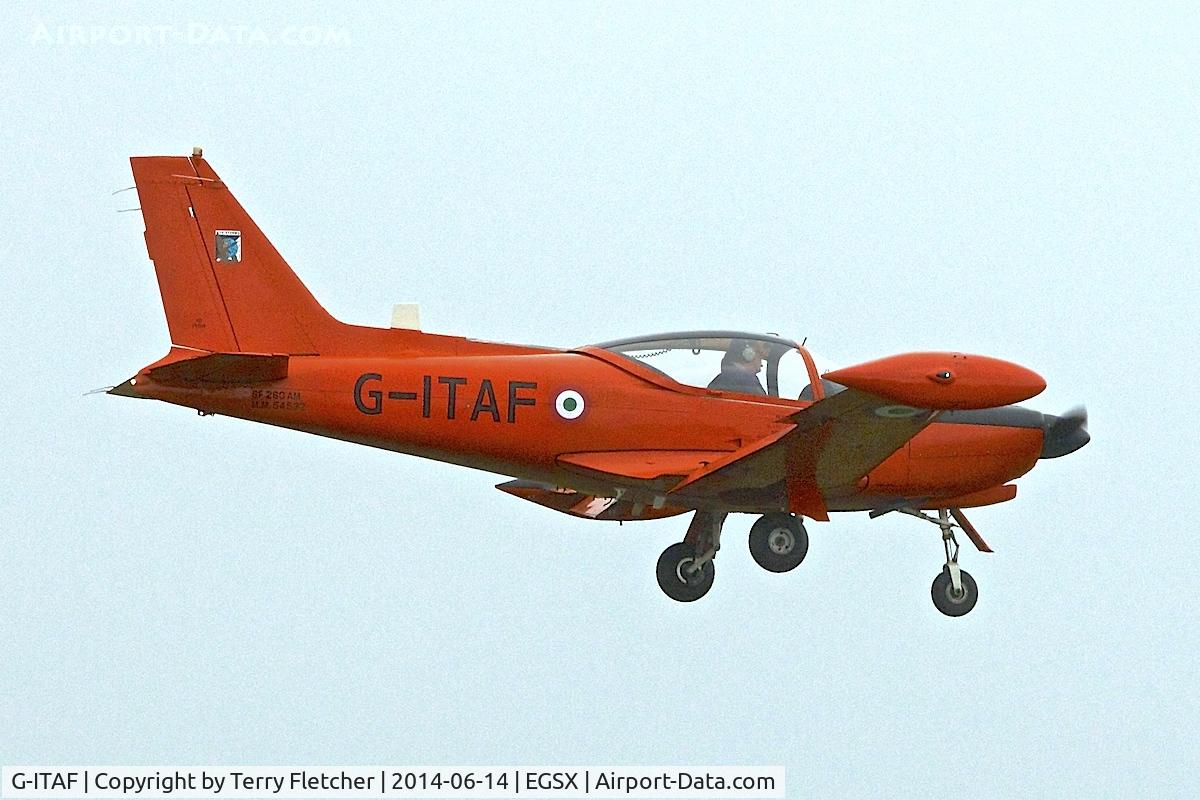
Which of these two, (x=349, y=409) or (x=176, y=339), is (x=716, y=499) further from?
(x=176, y=339)

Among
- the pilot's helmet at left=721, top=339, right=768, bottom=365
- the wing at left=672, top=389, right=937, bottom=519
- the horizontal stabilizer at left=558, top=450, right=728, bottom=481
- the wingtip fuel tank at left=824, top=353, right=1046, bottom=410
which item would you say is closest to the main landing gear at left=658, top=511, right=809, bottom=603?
the wing at left=672, top=389, right=937, bottom=519

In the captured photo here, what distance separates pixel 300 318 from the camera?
19.3 metres

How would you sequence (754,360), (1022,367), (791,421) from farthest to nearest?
1. (754,360)
2. (791,421)
3. (1022,367)

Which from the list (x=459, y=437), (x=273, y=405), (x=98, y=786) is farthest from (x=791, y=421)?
(x=98, y=786)

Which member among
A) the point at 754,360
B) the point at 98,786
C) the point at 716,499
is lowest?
the point at 98,786

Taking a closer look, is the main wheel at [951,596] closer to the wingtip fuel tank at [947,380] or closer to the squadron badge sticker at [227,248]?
the wingtip fuel tank at [947,380]

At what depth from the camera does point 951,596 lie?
68.1 feet

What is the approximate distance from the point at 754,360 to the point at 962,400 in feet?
10.3

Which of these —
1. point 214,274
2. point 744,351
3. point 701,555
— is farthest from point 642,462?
point 214,274

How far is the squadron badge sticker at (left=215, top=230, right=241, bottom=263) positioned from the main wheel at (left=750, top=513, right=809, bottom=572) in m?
5.27

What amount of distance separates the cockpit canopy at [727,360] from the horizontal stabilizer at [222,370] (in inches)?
117

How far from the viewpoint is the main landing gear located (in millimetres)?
20516

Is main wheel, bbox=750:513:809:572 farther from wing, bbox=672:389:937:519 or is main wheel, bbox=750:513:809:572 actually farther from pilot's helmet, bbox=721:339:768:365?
pilot's helmet, bbox=721:339:768:365

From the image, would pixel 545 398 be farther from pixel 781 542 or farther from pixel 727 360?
pixel 781 542
